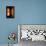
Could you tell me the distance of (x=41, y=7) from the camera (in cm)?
473

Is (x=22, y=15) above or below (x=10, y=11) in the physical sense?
below

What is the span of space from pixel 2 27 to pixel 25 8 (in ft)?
3.31

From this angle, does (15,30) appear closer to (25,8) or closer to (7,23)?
(7,23)

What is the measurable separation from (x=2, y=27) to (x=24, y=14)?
0.86m

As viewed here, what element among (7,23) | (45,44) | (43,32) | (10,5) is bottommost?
(45,44)

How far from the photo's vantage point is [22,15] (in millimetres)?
4695

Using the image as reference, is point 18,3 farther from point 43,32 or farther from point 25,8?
point 43,32

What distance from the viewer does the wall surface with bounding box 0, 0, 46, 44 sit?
4.64 m

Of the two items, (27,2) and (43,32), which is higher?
(27,2)

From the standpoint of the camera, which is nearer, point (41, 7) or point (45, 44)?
point (45, 44)

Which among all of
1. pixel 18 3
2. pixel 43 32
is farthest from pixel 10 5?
pixel 43 32

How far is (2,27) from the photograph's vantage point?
4641 millimetres

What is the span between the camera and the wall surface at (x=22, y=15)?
4.64 m

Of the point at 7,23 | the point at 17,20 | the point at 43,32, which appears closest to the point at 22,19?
the point at 17,20
